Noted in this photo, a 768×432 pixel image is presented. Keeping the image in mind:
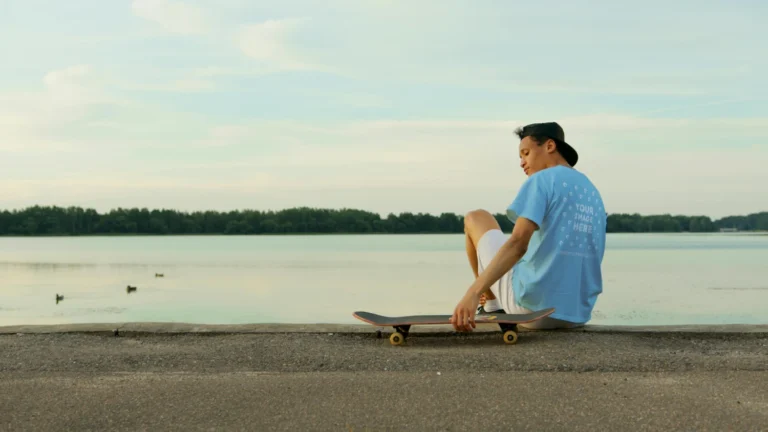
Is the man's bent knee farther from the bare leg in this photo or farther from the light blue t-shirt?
the light blue t-shirt

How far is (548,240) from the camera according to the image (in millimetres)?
5770

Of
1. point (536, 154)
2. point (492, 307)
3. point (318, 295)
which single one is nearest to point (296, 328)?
point (492, 307)

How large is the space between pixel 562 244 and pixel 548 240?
0.11 m

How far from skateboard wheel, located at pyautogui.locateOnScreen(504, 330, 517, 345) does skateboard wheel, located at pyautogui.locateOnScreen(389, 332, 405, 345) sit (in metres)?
0.78

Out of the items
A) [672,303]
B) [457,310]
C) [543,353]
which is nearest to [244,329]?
[457,310]

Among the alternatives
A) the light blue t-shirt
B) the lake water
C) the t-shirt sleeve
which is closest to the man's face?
the light blue t-shirt

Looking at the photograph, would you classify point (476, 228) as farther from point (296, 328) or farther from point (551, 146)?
→ point (296, 328)

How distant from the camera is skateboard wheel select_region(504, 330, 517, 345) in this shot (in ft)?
18.4

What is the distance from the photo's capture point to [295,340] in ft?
20.0

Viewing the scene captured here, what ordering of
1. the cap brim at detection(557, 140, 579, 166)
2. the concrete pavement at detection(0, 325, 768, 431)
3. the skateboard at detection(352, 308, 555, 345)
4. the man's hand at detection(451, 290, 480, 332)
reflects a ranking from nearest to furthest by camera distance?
the concrete pavement at detection(0, 325, 768, 431)
the man's hand at detection(451, 290, 480, 332)
the skateboard at detection(352, 308, 555, 345)
the cap brim at detection(557, 140, 579, 166)

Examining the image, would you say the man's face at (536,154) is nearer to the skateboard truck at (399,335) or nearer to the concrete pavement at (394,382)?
the concrete pavement at (394,382)

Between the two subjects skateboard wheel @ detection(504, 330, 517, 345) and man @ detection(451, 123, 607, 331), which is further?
skateboard wheel @ detection(504, 330, 517, 345)

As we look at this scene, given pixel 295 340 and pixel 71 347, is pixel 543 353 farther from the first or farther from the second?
pixel 71 347

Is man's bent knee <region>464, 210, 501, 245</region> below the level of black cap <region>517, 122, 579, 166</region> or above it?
below
